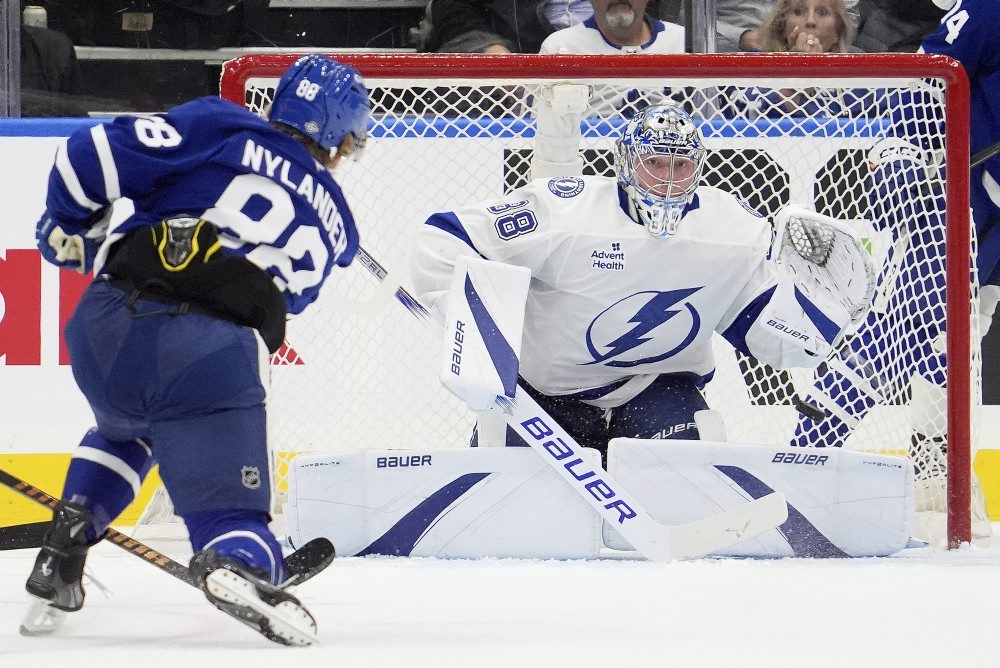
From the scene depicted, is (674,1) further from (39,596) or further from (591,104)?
(39,596)

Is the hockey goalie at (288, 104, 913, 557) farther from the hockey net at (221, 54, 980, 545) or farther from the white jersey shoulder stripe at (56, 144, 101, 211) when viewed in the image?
the white jersey shoulder stripe at (56, 144, 101, 211)

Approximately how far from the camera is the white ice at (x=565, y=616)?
5.24ft

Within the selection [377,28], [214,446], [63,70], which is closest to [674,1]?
[377,28]

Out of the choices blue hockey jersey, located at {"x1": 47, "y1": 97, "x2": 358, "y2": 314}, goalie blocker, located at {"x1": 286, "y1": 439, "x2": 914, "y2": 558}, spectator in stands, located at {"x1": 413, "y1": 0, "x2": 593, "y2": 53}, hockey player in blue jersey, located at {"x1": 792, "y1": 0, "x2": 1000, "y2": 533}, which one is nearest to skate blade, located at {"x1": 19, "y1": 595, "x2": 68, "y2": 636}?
blue hockey jersey, located at {"x1": 47, "y1": 97, "x2": 358, "y2": 314}

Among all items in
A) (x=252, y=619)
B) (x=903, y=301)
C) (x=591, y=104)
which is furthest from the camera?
(x=591, y=104)

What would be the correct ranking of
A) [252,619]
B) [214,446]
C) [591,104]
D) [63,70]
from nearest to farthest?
[252,619] → [214,446] → [591,104] → [63,70]

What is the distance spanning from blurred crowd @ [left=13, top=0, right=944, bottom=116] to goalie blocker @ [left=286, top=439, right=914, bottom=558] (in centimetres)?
Result: 154

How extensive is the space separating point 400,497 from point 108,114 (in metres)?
1.72

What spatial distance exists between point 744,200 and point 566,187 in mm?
667

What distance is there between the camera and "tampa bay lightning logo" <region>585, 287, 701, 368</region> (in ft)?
9.68

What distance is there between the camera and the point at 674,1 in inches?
154

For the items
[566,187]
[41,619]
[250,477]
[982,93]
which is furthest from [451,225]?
[982,93]

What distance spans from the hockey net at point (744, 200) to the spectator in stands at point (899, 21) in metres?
0.60

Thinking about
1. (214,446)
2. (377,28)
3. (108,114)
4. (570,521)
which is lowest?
(570,521)
